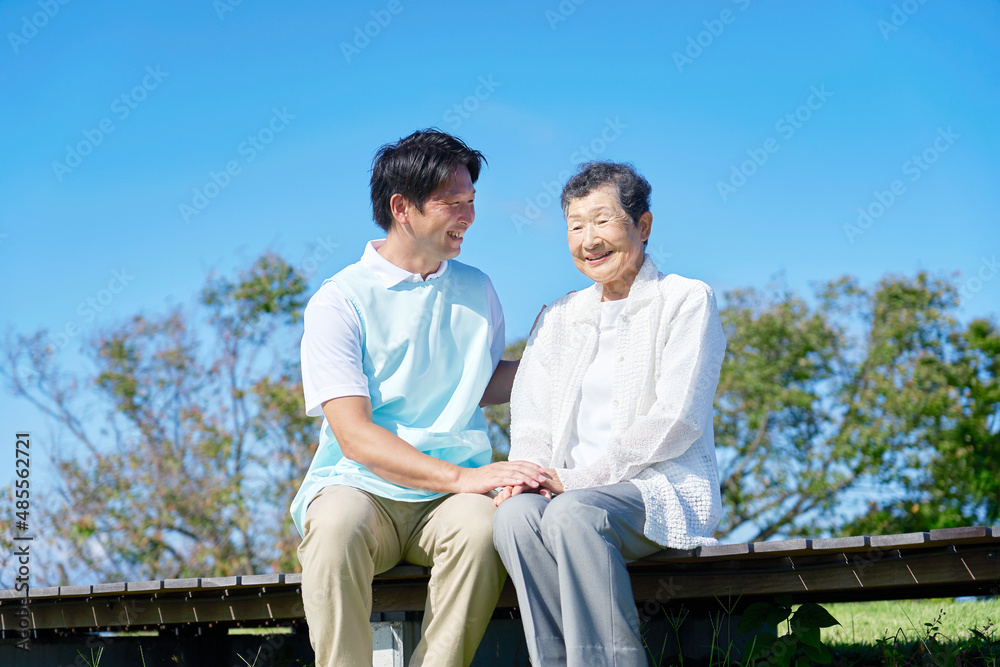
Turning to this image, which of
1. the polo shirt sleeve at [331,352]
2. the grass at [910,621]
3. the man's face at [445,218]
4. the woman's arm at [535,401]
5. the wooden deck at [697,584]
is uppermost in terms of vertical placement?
the man's face at [445,218]

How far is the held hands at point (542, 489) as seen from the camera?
2.56m

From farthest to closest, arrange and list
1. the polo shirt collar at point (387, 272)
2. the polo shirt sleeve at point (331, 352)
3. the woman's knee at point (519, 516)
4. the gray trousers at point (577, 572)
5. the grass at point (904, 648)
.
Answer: the polo shirt collar at point (387, 272), the grass at point (904, 648), the polo shirt sleeve at point (331, 352), the woman's knee at point (519, 516), the gray trousers at point (577, 572)

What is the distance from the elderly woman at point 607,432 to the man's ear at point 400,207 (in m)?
0.60

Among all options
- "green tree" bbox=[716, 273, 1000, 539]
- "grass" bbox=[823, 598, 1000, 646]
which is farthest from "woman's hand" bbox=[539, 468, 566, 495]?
"green tree" bbox=[716, 273, 1000, 539]

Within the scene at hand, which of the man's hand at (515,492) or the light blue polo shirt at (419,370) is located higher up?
the light blue polo shirt at (419,370)

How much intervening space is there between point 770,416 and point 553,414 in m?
7.85

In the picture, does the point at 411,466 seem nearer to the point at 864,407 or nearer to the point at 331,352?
the point at 331,352

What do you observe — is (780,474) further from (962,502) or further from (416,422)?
(416,422)

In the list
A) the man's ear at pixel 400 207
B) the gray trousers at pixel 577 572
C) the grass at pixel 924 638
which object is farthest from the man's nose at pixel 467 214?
the grass at pixel 924 638

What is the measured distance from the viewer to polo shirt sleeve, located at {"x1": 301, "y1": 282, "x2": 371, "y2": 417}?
283 centimetres

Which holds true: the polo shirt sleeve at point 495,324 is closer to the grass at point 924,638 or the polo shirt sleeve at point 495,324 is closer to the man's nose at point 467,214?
the man's nose at point 467,214

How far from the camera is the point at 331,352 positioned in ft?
9.46

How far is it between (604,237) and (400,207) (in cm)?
80

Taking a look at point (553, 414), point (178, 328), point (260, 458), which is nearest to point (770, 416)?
point (260, 458)
